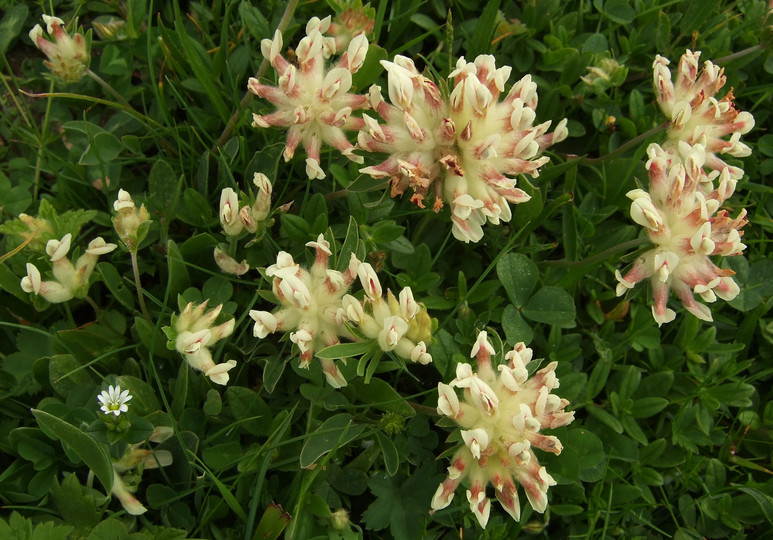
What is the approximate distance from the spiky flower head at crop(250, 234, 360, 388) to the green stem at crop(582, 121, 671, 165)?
1.56 m

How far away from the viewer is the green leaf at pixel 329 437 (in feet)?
8.98

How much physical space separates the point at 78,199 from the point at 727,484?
3450 mm

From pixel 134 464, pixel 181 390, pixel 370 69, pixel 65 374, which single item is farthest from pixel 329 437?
pixel 370 69

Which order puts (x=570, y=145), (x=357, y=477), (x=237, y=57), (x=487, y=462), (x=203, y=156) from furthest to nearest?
1. (x=570, y=145)
2. (x=237, y=57)
3. (x=203, y=156)
4. (x=357, y=477)
5. (x=487, y=462)

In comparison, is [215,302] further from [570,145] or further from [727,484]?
[727,484]

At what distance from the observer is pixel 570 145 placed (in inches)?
152

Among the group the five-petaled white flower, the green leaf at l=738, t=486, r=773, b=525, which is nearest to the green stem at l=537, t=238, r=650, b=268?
the green leaf at l=738, t=486, r=773, b=525

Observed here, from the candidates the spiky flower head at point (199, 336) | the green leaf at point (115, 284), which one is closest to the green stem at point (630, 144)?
the spiky flower head at point (199, 336)

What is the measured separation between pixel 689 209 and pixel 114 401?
2364 mm

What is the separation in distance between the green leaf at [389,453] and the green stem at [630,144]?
1.78 meters

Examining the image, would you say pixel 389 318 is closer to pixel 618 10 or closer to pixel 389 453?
pixel 389 453

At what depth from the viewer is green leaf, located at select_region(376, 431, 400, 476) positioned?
111 inches

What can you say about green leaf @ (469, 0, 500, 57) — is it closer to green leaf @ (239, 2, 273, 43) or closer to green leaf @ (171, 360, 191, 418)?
green leaf @ (239, 2, 273, 43)

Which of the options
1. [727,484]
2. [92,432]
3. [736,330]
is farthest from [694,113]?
[92,432]
